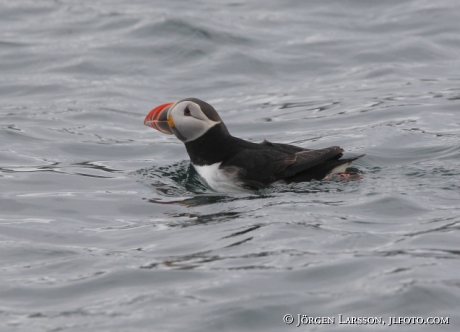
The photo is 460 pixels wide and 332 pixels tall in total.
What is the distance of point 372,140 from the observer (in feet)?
29.3

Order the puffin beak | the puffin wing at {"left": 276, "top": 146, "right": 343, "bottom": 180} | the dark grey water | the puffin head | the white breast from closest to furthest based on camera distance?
the dark grey water < the puffin wing at {"left": 276, "top": 146, "right": 343, "bottom": 180} < the white breast < the puffin head < the puffin beak

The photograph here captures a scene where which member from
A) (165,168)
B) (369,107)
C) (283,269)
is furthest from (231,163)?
(369,107)

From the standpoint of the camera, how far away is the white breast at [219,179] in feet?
22.1

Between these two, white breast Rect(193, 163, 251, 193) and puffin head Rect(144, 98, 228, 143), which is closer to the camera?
white breast Rect(193, 163, 251, 193)

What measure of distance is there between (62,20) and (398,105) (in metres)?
8.37

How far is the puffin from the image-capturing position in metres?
6.67

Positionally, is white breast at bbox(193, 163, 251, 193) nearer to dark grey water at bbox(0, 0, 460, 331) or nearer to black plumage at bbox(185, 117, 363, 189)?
black plumage at bbox(185, 117, 363, 189)

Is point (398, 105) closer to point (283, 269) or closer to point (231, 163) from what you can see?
point (231, 163)

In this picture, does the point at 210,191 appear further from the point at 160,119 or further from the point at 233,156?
the point at 160,119

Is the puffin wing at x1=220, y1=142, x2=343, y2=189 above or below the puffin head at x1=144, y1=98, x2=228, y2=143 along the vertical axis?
below

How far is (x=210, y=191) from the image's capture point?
702 cm

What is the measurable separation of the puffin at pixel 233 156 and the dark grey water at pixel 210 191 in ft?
0.47

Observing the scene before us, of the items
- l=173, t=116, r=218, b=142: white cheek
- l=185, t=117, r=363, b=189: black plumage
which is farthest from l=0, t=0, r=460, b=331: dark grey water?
l=173, t=116, r=218, b=142: white cheek

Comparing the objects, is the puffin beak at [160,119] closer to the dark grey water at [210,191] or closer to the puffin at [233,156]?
the puffin at [233,156]
